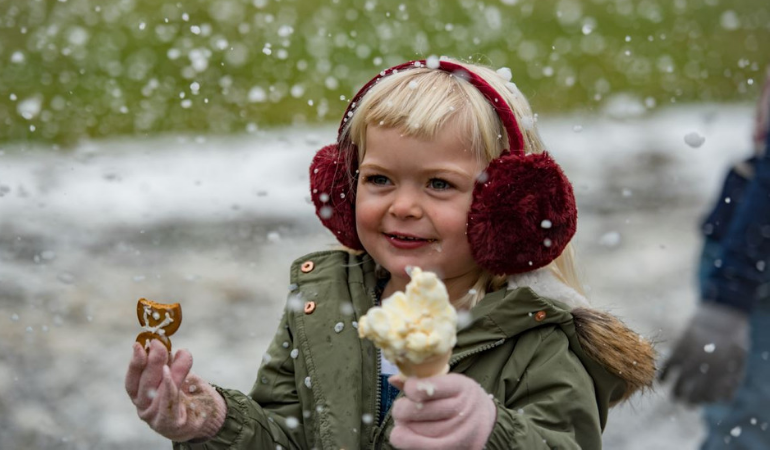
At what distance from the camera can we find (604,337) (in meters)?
2.21

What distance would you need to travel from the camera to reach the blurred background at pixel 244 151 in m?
4.63

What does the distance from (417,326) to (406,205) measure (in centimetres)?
42

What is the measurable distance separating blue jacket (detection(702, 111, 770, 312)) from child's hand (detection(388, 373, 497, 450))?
145cm

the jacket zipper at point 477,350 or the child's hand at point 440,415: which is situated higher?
the jacket zipper at point 477,350

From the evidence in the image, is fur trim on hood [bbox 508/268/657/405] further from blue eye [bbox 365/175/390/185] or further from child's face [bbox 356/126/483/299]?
blue eye [bbox 365/175/390/185]

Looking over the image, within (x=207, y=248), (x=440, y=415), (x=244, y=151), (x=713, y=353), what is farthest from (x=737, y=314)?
(x=244, y=151)

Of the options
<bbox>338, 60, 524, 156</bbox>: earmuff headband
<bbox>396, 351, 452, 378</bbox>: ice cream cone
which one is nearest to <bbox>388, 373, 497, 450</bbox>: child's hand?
<bbox>396, 351, 452, 378</bbox>: ice cream cone

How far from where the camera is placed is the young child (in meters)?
2.16

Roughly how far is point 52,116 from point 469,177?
6.92 metres

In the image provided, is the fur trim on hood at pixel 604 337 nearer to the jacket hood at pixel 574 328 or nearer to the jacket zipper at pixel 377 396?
the jacket hood at pixel 574 328

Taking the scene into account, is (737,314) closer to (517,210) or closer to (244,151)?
(517,210)

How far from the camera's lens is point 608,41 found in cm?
1058

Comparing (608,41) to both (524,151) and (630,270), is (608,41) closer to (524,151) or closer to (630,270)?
(630,270)

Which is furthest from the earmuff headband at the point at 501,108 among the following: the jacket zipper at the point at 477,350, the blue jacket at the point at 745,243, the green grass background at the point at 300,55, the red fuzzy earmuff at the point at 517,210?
the green grass background at the point at 300,55
